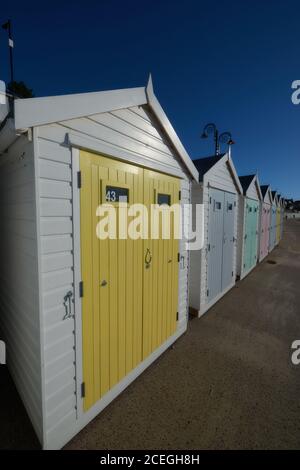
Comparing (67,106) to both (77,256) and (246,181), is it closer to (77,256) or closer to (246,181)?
(77,256)

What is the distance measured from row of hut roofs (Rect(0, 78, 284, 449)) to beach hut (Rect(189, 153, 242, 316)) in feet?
4.26

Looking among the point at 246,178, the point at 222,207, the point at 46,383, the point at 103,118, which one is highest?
the point at 246,178

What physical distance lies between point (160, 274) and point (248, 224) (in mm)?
5759

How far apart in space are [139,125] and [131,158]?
542mm

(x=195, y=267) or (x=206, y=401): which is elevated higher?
(x=195, y=267)

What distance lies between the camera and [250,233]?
794 cm

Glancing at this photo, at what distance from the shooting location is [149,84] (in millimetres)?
2592

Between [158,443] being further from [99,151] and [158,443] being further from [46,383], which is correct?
[99,151]

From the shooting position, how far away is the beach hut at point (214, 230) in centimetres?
443

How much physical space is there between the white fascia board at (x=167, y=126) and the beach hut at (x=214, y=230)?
880mm

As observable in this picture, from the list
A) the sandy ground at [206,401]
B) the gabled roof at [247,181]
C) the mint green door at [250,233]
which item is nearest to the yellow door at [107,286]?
the sandy ground at [206,401]

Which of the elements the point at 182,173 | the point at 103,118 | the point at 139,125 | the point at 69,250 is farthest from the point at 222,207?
the point at 69,250

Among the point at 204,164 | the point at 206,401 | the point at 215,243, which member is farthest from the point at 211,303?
the point at 204,164

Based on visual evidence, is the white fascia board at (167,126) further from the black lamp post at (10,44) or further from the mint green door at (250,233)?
the mint green door at (250,233)
